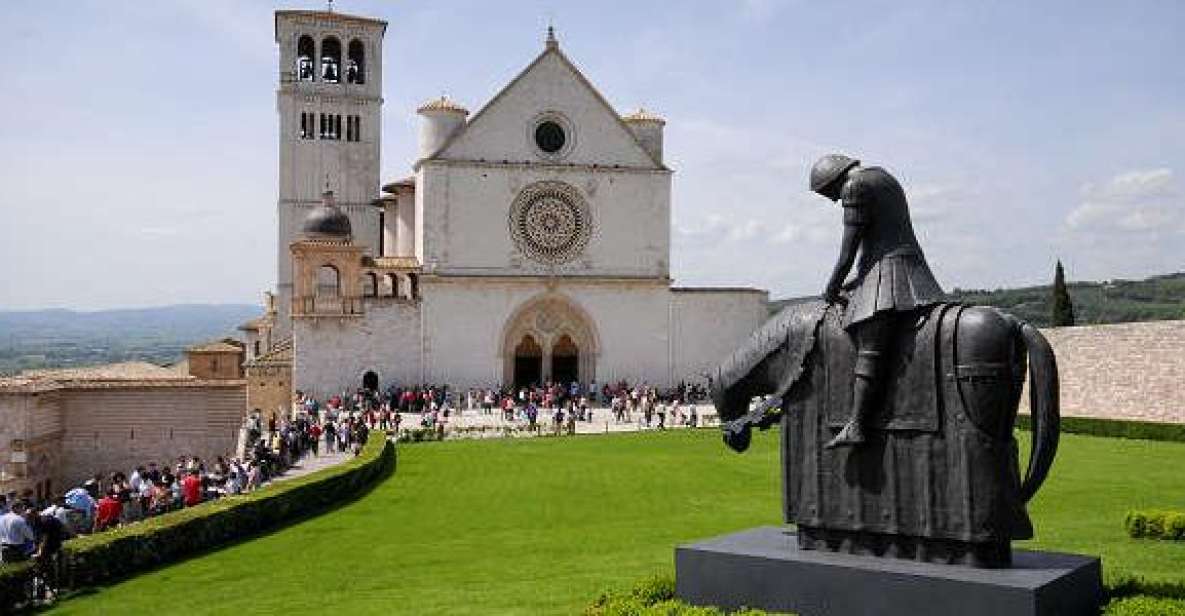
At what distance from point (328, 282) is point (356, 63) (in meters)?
12.9

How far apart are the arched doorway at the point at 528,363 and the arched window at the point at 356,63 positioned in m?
18.1

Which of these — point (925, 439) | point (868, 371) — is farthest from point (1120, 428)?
point (868, 371)

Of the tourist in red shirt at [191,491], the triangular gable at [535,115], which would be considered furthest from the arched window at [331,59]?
the tourist in red shirt at [191,491]

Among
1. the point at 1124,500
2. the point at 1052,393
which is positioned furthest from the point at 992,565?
the point at 1124,500

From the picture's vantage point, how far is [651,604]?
8414 mm

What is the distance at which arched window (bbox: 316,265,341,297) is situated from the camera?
44.2 metres

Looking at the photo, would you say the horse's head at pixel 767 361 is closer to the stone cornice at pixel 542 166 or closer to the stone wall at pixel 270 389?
the stone wall at pixel 270 389

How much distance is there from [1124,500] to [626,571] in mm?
10397

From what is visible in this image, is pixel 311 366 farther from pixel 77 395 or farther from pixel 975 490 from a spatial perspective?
pixel 975 490

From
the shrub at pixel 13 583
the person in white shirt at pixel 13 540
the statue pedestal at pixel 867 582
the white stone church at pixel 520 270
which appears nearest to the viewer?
the statue pedestal at pixel 867 582

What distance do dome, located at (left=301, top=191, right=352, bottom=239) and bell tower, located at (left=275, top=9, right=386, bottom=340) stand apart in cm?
822

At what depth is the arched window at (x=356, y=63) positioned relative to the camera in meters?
55.6

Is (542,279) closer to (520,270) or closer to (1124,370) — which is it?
(520,270)

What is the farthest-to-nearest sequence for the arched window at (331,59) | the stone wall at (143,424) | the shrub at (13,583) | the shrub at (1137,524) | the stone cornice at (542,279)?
1. the arched window at (331,59)
2. the stone cornice at (542,279)
3. the stone wall at (143,424)
4. the shrub at (1137,524)
5. the shrub at (13,583)
